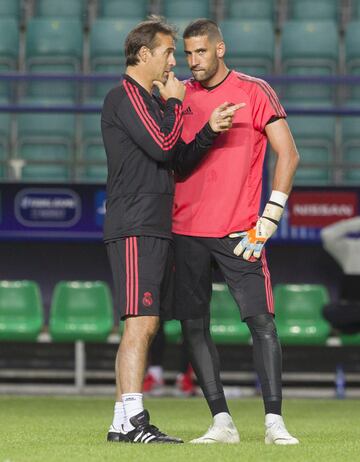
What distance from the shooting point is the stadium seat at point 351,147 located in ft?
41.9

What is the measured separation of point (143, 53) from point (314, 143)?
694cm

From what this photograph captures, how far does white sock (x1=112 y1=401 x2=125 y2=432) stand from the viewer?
606cm

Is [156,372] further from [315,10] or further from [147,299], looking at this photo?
[147,299]

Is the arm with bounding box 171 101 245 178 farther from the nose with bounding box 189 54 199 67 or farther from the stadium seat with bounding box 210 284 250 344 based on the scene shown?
the stadium seat with bounding box 210 284 250 344

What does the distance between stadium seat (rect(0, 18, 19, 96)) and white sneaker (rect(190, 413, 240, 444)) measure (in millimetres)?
8632

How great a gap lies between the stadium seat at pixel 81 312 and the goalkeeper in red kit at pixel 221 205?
256 inches

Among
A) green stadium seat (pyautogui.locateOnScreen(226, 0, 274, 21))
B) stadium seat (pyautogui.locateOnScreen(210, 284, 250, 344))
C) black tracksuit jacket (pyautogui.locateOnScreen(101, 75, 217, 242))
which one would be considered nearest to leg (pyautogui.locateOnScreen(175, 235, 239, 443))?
black tracksuit jacket (pyautogui.locateOnScreen(101, 75, 217, 242))

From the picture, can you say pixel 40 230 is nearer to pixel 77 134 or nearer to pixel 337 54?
pixel 77 134

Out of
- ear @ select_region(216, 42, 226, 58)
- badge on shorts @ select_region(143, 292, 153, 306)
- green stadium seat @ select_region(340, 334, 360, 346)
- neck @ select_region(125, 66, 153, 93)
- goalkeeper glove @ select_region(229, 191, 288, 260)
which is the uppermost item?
ear @ select_region(216, 42, 226, 58)

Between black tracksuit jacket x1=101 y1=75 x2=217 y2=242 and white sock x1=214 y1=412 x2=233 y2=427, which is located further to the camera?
white sock x1=214 y1=412 x2=233 y2=427

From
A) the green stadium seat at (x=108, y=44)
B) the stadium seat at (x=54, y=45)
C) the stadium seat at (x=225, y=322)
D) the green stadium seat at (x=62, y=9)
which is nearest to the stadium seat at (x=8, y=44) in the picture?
the stadium seat at (x=54, y=45)

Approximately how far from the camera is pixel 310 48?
556 inches

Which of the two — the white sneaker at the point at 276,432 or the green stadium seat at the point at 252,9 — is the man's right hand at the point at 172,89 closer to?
the white sneaker at the point at 276,432

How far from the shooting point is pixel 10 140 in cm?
1302
